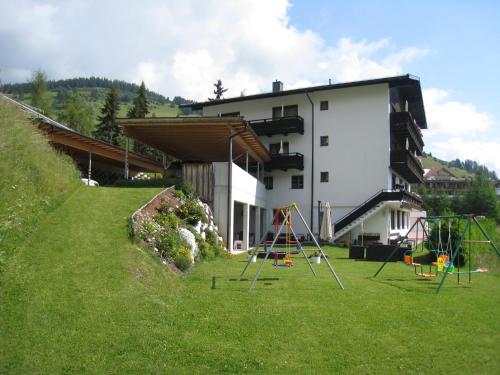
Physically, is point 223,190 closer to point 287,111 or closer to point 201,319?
point 201,319

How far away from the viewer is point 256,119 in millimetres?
33875

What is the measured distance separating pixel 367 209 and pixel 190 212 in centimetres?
1564

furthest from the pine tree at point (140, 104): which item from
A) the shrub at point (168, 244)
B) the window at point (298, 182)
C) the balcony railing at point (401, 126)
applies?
the shrub at point (168, 244)

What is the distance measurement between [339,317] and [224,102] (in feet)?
95.5

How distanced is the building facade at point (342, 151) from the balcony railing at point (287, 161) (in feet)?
0.25

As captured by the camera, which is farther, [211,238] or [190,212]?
[211,238]

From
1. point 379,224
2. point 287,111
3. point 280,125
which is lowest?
point 379,224

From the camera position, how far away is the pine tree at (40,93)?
1968 inches

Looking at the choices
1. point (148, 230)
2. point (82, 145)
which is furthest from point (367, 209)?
point (148, 230)

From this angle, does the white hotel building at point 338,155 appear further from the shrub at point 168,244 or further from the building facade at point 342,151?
the shrub at point 168,244

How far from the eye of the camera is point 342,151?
30766 mm

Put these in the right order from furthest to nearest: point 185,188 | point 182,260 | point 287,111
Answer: point 287,111, point 185,188, point 182,260

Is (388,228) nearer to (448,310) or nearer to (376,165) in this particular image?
(376,165)

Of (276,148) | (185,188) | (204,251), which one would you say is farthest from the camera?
(276,148)
